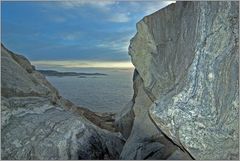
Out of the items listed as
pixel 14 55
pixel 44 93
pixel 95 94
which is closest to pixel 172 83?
pixel 44 93

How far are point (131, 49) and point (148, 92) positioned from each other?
136 cm

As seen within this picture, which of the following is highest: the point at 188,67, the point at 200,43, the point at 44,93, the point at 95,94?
the point at 200,43

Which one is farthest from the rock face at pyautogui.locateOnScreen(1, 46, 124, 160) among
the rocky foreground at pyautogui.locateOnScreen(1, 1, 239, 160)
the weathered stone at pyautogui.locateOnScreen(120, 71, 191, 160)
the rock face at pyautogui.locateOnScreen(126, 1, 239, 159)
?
the rock face at pyautogui.locateOnScreen(126, 1, 239, 159)

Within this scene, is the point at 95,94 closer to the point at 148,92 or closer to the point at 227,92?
the point at 148,92

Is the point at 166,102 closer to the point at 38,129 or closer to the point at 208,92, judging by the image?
the point at 208,92

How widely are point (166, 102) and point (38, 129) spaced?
2.82 m

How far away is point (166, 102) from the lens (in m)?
6.16

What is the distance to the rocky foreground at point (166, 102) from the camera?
19.3 feet

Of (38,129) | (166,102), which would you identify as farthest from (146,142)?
(38,129)

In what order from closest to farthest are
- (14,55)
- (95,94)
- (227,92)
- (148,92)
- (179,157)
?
(227,92), (179,157), (148,92), (14,55), (95,94)

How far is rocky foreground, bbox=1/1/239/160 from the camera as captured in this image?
231 inches

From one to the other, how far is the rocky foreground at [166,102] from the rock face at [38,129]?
0.07 feet

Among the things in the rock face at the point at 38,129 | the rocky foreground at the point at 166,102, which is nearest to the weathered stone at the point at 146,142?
the rocky foreground at the point at 166,102

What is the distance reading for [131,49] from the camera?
898 centimetres
